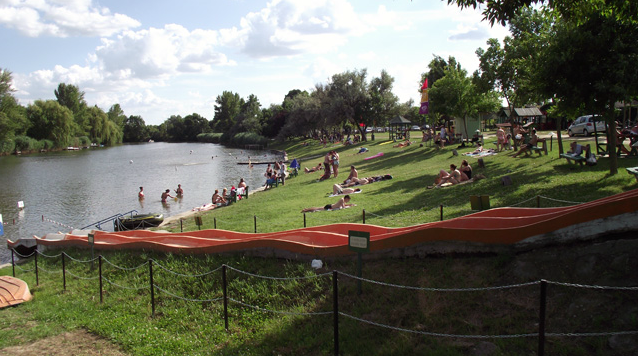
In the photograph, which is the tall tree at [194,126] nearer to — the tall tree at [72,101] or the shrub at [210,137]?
the shrub at [210,137]

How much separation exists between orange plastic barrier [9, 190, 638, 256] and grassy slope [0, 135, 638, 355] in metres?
0.32

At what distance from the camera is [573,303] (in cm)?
568

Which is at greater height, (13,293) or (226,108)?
(226,108)

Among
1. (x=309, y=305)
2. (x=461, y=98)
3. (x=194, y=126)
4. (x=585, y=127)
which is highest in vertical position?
(x=194, y=126)

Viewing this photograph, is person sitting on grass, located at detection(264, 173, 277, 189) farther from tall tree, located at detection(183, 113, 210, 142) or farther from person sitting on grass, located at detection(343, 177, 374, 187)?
tall tree, located at detection(183, 113, 210, 142)

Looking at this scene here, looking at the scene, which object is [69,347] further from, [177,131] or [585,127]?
[177,131]

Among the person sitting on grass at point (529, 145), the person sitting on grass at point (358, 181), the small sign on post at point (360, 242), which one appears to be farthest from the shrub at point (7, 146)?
the small sign on post at point (360, 242)

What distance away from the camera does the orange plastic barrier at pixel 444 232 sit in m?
6.54

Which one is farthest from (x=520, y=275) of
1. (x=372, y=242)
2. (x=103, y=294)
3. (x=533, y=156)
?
(x=533, y=156)

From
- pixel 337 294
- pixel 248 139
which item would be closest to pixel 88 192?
pixel 337 294

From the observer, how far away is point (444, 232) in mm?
7410

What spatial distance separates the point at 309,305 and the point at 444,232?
2589 mm

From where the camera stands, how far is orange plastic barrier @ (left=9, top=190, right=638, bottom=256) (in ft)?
21.5

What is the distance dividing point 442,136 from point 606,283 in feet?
91.8
